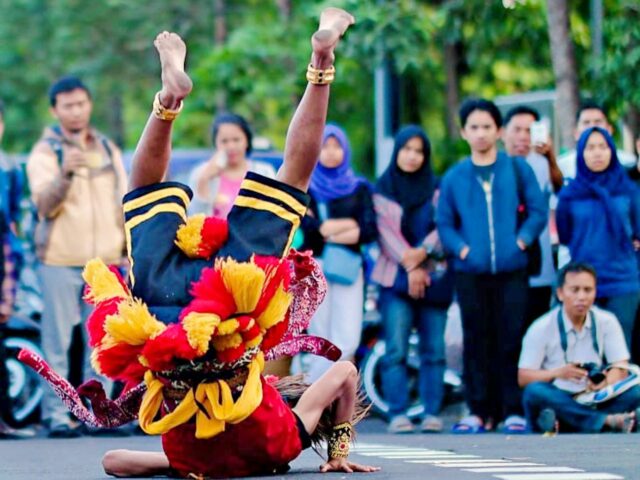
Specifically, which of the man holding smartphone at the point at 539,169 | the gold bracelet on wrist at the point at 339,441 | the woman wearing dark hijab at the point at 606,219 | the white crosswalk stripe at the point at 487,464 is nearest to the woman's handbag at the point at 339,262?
the man holding smartphone at the point at 539,169

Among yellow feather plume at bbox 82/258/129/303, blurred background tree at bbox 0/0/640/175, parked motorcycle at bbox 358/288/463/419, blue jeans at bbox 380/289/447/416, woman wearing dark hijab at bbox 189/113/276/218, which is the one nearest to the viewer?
yellow feather plume at bbox 82/258/129/303

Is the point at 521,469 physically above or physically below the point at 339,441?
below

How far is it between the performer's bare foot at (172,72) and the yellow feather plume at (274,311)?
868 millimetres

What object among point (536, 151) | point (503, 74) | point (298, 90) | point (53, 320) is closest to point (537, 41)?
point (503, 74)

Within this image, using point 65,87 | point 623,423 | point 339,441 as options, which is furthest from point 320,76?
point 65,87

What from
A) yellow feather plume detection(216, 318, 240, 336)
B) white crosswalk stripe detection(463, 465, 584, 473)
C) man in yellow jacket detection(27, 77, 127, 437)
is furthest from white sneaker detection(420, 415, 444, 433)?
yellow feather plume detection(216, 318, 240, 336)

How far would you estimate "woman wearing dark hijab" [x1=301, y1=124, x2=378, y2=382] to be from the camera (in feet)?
39.6

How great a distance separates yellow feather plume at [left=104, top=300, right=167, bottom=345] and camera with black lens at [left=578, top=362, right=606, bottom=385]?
4989 mm

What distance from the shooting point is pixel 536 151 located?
1207cm

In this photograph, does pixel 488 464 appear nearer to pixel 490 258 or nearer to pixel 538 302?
pixel 490 258

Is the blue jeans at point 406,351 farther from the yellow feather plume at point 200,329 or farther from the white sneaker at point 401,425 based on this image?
the yellow feather plume at point 200,329

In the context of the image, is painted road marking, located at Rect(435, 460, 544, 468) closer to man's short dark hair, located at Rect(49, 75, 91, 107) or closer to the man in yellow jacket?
the man in yellow jacket

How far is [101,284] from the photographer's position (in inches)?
286

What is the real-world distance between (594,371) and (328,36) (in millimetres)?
5076
